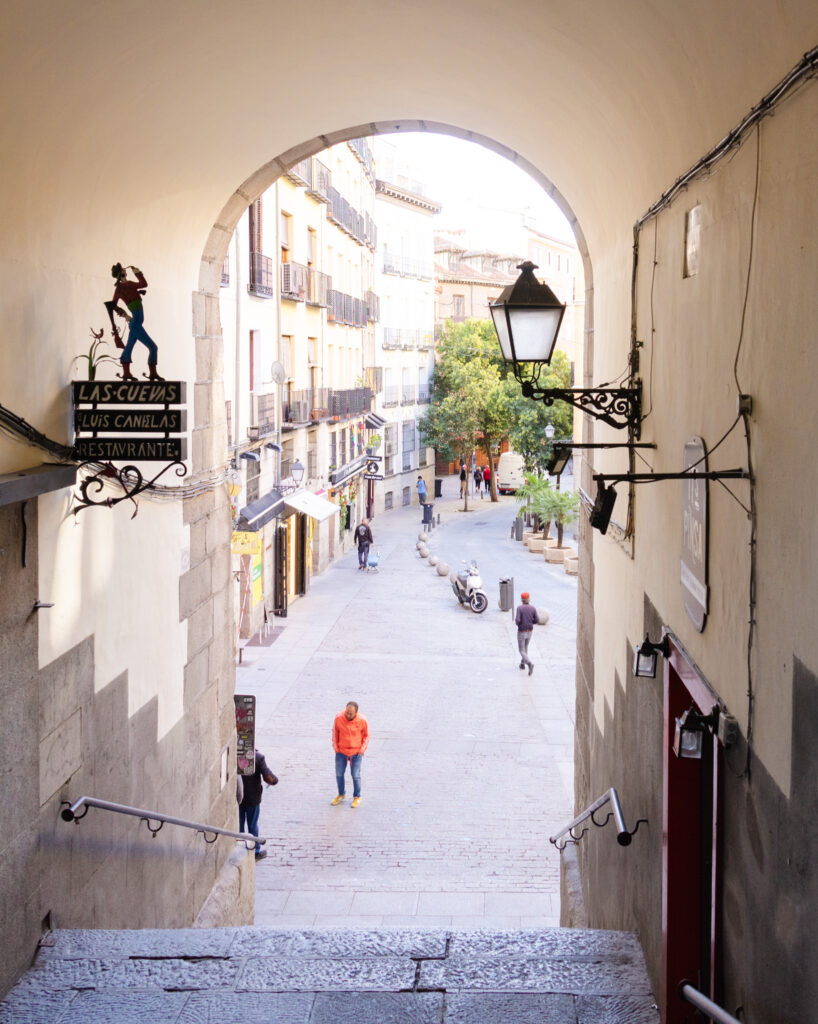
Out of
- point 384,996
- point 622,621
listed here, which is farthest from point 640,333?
point 384,996

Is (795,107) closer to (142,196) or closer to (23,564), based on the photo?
(23,564)

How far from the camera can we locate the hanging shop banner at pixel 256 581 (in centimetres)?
2106

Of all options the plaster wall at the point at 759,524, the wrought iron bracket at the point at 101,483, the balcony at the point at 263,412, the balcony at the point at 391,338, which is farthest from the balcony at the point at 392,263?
the plaster wall at the point at 759,524

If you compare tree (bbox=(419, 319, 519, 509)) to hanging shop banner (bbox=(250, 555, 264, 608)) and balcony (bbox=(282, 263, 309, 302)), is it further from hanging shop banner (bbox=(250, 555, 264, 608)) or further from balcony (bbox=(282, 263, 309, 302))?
hanging shop banner (bbox=(250, 555, 264, 608))

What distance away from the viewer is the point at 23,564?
19.5 feet

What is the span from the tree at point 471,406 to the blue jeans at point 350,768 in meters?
32.8

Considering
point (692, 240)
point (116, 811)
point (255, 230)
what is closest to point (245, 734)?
point (116, 811)

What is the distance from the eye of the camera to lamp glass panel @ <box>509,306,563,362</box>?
21.3 ft

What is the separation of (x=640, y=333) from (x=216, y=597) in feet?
16.3

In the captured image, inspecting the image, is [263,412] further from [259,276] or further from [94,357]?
[94,357]

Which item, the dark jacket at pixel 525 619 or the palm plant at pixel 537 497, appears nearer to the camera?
the dark jacket at pixel 525 619

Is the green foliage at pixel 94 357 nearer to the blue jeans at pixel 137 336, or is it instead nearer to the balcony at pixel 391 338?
the blue jeans at pixel 137 336

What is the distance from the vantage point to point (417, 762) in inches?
539

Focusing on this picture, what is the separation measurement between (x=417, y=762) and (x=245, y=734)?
311 cm
